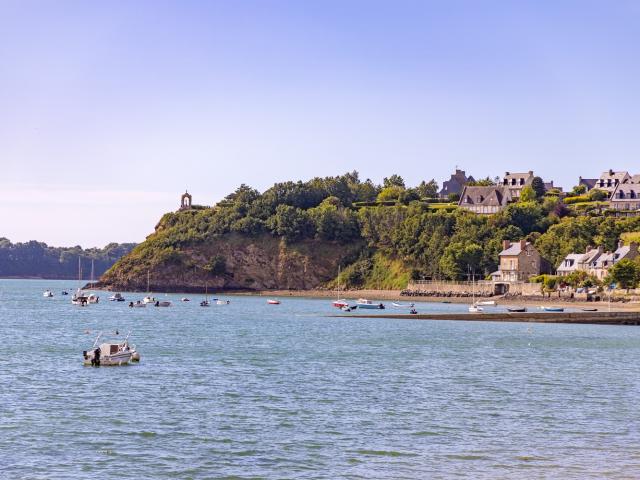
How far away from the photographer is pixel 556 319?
377 feet

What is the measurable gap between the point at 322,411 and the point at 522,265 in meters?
156

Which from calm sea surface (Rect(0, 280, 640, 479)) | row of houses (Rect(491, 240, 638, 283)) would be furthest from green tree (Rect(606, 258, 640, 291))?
calm sea surface (Rect(0, 280, 640, 479))

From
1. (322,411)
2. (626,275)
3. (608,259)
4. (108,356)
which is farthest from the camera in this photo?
(608,259)

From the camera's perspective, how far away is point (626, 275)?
15700 cm

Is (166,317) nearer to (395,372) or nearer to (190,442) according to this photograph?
(395,372)

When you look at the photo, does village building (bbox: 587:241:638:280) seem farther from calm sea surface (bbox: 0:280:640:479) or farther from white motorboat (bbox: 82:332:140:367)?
white motorboat (bbox: 82:332:140:367)

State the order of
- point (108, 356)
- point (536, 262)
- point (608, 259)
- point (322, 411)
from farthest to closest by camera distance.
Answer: point (536, 262), point (608, 259), point (108, 356), point (322, 411)

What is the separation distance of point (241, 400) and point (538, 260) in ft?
510

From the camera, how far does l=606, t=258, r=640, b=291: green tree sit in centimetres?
15700

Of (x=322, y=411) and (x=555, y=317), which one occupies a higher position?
(x=555, y=317)

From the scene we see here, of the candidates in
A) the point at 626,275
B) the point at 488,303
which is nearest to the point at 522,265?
the point at 488,303

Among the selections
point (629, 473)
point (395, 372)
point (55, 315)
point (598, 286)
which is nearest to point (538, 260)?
point (598, 286)

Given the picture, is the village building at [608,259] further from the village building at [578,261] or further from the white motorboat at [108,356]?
the white motorboat at [108,356]

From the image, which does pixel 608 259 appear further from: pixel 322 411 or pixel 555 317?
pixel 322 411
